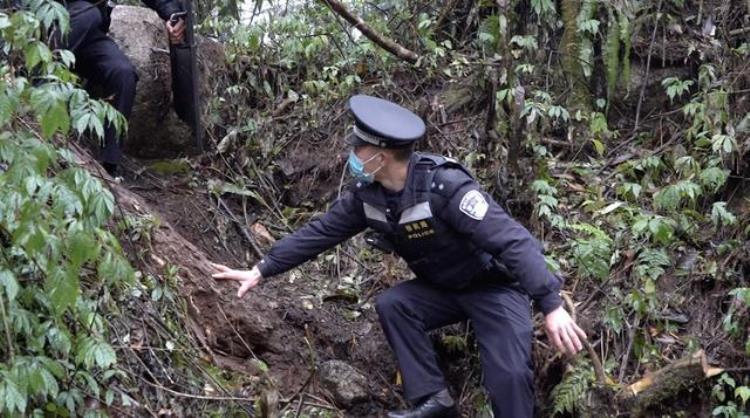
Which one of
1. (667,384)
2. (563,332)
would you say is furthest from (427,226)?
(667,384)

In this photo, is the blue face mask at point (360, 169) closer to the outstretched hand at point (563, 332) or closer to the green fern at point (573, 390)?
the outstretched hand at point (563, 332)

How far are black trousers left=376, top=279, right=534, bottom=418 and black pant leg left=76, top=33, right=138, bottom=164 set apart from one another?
6.84 feet

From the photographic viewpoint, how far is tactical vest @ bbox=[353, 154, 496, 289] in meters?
4.55

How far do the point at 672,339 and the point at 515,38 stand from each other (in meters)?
3.05

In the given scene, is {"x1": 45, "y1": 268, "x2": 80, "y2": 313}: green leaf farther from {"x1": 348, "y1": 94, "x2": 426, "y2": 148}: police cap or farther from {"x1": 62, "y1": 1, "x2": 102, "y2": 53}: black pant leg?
{"x1": 62, "y1": 1, "x2": 102, "y2": 53}: black pant leg

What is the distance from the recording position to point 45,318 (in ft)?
12.3

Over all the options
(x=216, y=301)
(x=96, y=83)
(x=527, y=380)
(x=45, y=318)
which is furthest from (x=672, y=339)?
(x=96, y=83)

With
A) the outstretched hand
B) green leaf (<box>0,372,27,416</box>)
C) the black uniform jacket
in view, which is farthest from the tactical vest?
green leaf (<box>0,372,27,416</box>)

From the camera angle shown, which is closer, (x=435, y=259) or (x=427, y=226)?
(x=427, y=226)

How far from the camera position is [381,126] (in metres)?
4.56

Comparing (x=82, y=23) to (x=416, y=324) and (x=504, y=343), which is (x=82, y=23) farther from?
(x=504, y=343)

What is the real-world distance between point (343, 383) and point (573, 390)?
4.16 ft

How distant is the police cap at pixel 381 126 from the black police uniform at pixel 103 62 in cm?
180

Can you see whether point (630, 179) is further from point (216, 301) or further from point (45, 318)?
point (45, 318)
